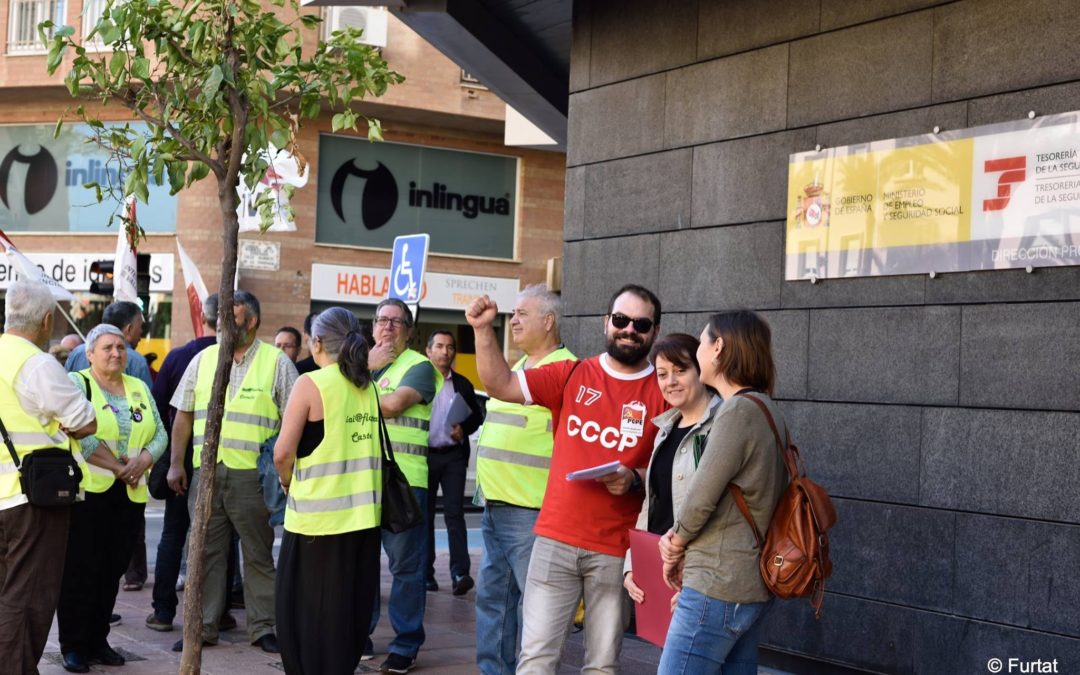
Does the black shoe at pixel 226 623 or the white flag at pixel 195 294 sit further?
the white flag at pixel 195 294

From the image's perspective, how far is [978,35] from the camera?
6734 millimetres

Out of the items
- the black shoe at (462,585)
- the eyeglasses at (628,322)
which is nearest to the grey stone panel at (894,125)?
the eyeglasses at (628,322)

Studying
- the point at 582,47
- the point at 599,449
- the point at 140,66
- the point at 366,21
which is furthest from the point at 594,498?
the point at 366,21

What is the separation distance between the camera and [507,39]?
11656mm

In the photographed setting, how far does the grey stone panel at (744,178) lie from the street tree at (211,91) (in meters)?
2.62

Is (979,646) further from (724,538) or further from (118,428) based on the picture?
(118,428)

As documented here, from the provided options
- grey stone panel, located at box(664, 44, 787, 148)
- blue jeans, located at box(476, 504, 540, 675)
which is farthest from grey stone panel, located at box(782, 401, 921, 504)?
blue jeans, located at box(476, 504, 540, 675)

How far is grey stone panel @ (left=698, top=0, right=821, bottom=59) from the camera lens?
7.67m

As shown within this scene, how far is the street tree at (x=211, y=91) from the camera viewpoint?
5.57m

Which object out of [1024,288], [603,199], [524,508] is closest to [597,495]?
[524,508]

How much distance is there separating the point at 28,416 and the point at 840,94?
4.58 metres

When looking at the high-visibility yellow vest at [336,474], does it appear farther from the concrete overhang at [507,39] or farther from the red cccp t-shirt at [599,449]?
the concrete overhang at [507,39]

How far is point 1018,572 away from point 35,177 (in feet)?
79.3

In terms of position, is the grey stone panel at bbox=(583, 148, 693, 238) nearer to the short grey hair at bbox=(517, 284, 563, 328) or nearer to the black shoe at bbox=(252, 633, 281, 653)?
the short grey hair at bbox=(517, 284, 563, 328)
